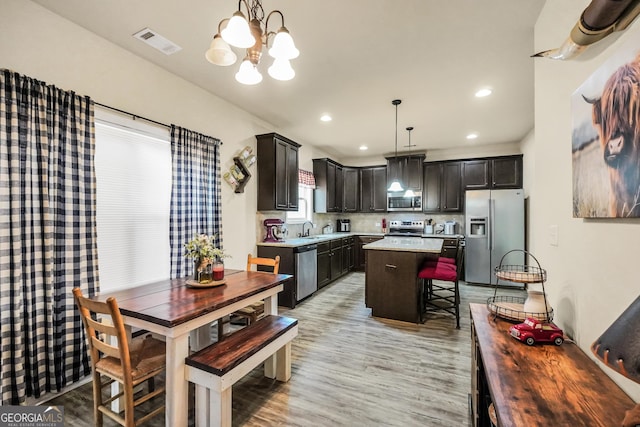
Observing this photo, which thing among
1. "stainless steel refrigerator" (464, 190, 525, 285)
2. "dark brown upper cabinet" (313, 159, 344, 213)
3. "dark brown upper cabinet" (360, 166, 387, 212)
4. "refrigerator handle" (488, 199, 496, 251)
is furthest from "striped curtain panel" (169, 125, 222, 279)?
"refrigerator handle" (488, 199, 496, 251)

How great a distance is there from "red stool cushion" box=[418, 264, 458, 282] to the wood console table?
77.3 inches

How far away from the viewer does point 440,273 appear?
3.31 meters

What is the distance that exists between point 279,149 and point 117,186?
225 cm

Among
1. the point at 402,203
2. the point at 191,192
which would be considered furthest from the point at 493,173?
the point at 191,192

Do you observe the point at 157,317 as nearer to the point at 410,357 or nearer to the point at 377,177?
the point at 410,357

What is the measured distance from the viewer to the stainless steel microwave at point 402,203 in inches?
245

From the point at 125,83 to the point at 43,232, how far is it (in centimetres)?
147

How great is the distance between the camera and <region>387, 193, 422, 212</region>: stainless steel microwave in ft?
20.4

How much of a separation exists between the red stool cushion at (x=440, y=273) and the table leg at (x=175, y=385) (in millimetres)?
2738

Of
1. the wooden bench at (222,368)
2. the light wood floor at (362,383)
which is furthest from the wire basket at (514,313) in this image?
the wooden bench at (222,368)

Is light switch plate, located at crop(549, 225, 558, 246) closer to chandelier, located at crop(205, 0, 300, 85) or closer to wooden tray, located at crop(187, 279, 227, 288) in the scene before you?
chandelier, located at crop(205, 0, 300, 85)

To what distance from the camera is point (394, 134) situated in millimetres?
5180

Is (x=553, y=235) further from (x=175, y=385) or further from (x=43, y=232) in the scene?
(x=43, y=232)

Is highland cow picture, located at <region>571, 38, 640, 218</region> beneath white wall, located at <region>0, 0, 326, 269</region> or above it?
beneath
